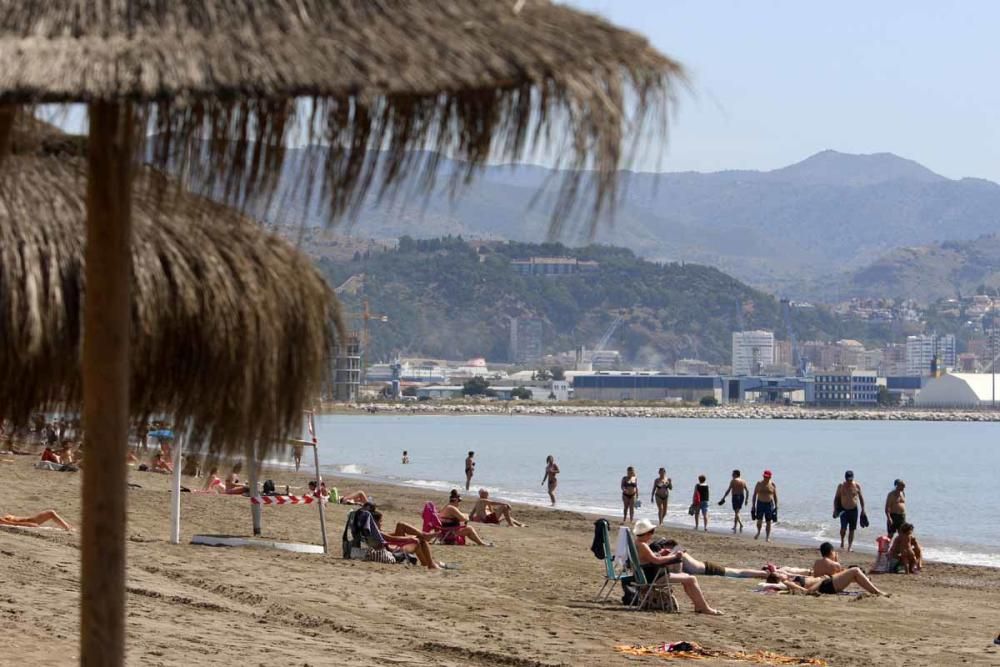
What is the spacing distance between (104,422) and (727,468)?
60.1 meters

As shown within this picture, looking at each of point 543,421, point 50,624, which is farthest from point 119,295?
point 543,421

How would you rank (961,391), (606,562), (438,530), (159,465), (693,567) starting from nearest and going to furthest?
(606,562) → (693,567) → (438,530) → (159,465) → (961,391)

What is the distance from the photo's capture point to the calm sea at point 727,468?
3139cm

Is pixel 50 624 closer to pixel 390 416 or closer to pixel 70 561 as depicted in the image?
pixel 70 561

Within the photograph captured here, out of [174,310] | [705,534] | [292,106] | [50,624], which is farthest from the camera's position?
[705,534]

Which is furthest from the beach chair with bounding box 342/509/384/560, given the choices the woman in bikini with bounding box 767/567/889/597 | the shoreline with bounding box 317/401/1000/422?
the shoreline with bounding box 317/401/1000/422

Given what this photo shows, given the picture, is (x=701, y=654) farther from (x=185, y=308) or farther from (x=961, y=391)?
Result: (x=961, y=391)

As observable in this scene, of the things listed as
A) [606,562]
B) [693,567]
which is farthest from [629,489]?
[606,562]

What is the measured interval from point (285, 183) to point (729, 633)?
7.36 metres

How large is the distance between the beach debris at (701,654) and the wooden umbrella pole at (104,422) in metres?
5.53

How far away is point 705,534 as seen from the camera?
23188mm

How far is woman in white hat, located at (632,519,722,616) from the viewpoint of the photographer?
36.9 ft

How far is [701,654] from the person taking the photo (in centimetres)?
923

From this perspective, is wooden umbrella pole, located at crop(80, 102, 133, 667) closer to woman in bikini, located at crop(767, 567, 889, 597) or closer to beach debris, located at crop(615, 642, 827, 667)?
beach debris, located at crop(615, 642, 827, 667)
